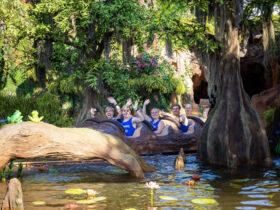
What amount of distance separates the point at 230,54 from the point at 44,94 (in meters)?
10.8

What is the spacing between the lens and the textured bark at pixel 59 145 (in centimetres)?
746

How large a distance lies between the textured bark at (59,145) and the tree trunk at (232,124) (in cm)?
240

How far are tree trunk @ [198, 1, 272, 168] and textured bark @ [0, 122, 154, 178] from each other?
7.87 ft

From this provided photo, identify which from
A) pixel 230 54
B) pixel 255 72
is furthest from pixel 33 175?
pixel 255 72

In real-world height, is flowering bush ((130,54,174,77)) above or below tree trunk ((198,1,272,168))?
above

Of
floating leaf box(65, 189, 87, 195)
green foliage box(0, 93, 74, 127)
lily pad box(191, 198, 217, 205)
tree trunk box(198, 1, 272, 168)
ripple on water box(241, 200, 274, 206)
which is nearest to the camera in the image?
ripple on water box(241, 200, 274, 206)

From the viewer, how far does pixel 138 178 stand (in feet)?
27.2

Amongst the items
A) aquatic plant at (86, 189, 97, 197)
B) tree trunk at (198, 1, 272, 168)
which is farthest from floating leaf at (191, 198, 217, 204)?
tree trunk at (198, 1, 272, 168)

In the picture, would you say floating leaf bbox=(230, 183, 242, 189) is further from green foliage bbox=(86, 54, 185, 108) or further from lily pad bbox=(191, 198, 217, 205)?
green foliage bbox=(86, 54, 185, 108)

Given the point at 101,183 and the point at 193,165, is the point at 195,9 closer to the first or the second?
the point at 193,165

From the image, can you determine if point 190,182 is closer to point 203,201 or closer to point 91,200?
point 203,201

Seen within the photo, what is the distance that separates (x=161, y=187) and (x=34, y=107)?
37.1ft

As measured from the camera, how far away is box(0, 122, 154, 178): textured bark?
7461 mm

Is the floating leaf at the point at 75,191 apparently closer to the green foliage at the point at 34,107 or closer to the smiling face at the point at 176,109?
the smiling face at the point at 176,109
